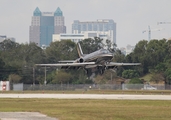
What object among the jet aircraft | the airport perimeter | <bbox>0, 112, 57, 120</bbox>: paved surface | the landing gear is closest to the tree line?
the airport perimeter

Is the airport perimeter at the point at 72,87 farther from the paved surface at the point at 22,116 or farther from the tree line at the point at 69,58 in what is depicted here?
the paved surface at the point at 22,116

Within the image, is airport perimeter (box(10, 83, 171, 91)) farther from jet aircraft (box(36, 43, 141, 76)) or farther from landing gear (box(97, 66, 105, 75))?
landing gear (box(97, 66, 105, 75))

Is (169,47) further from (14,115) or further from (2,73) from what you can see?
(14,115)

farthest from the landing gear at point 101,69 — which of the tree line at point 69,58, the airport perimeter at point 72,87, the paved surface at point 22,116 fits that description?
the paved surface at point 22,116

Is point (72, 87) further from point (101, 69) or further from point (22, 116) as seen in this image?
point (22, 116)

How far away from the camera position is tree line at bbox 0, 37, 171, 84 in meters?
146

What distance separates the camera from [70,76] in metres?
145

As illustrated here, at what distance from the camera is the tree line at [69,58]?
145625mm

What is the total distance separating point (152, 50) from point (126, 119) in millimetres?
130038

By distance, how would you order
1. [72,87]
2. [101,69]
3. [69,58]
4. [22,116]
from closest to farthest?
[22,116], [101,69], [72,87], [69,58]

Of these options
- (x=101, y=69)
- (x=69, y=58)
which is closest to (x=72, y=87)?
(x=101, y=69)

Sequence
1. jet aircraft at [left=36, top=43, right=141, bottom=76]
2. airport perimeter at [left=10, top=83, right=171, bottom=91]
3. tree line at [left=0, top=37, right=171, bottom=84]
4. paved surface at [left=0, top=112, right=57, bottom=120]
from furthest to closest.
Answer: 1. tree line at [left=0, top=37, right=171, bottom=84]
2. airport perimeter at [left=10, top=83, right=171, bottom=91]
3. jet aircraft at [left=36, top=43, right=141, bottom=76]
4. paved surface at [left=0, top=112, right=57, bottom=120]

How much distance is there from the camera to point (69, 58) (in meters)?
176

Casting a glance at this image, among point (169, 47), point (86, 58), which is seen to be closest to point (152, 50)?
point (169, 47)
